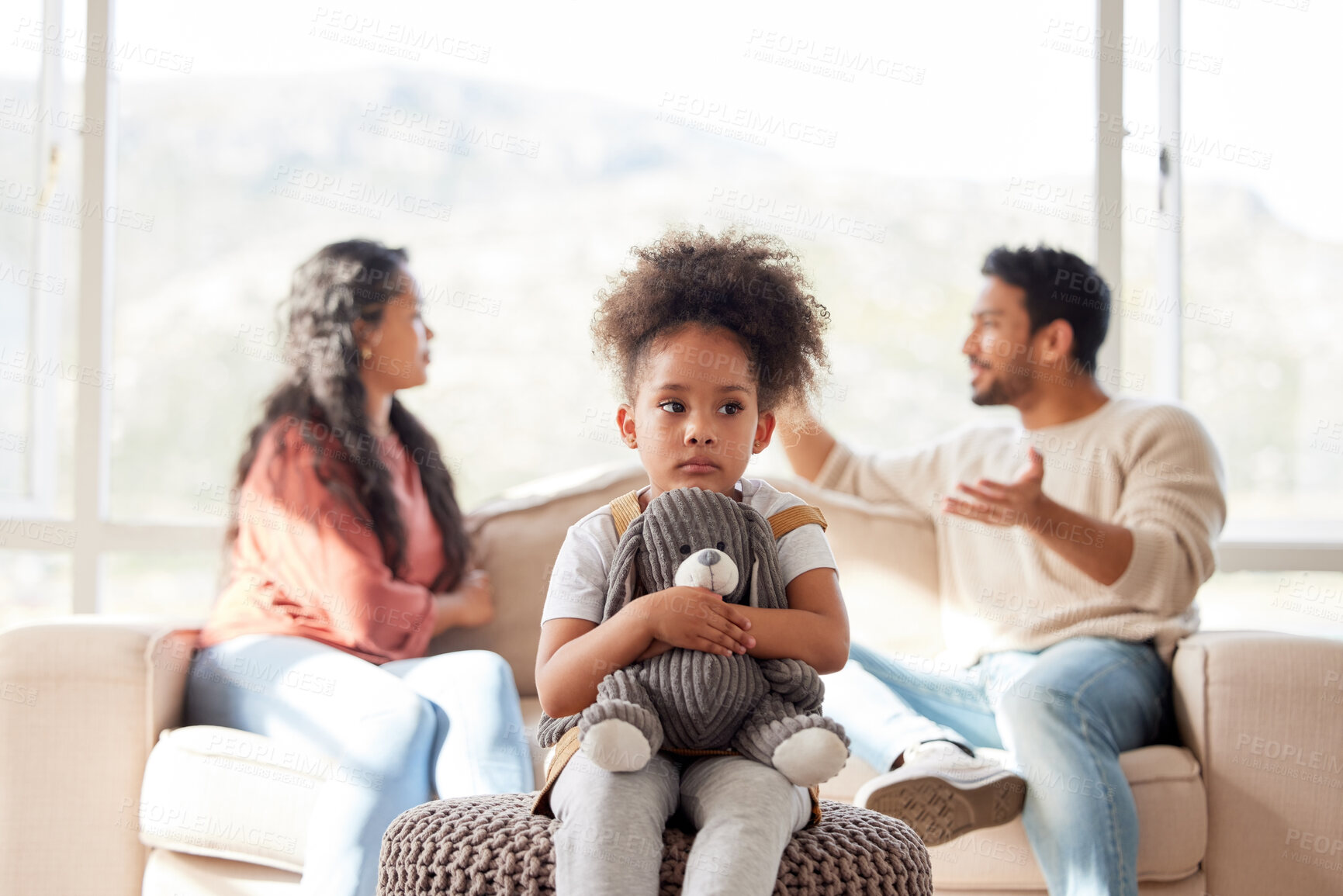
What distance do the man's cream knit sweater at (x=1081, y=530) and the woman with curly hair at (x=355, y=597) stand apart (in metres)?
0.98

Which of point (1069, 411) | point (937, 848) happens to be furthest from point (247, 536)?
point (1069, 411)

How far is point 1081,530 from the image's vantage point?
1.84 m

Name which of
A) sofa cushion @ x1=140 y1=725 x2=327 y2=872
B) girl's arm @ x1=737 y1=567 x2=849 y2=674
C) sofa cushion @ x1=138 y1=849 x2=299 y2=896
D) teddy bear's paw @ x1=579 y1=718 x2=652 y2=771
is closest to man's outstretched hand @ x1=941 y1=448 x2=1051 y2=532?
girl's arm @ x1=737 y1=567 x2=849 y2=674

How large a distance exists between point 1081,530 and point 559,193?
320 cm

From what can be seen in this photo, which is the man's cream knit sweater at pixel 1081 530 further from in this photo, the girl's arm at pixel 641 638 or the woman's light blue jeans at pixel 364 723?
the girl's arm at pixel 641 638

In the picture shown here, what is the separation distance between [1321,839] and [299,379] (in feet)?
6.53

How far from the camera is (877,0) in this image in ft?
10.7

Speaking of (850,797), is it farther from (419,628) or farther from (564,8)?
(564,8)

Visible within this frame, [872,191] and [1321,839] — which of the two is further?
[872,191]

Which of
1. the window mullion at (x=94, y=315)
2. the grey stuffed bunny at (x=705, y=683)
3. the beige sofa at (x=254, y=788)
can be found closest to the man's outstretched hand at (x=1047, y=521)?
the beige sofa at (x=254, y=788)

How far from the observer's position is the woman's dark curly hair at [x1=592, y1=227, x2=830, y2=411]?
1076mm

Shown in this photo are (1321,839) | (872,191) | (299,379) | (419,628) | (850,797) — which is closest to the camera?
(1321,839)

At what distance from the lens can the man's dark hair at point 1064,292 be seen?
2174 millimetres

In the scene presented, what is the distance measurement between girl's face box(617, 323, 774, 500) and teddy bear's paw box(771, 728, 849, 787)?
0.92 feet
